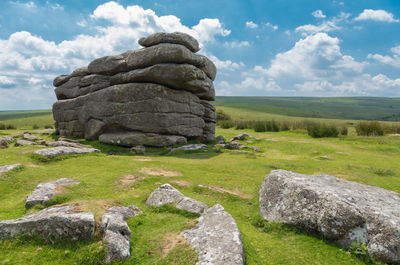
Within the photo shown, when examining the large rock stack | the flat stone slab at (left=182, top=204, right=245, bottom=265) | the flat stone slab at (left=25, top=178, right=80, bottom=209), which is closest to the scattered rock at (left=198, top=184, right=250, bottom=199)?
the flat stone slab at (left=182, top=204, right=245, bottom=265)

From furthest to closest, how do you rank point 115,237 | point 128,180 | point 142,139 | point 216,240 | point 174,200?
1. point 142,139
2. point 128,180
3. point 174,200
4. point 216,240
5. point 115,237

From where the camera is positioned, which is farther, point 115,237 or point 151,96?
point 151,96

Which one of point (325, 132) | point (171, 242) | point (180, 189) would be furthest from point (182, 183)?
point (325, 132)

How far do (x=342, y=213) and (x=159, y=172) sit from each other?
1172 centimetres

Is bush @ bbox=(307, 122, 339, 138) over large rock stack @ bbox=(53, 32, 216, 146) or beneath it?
beneath

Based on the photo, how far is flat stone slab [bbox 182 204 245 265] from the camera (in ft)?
19.4

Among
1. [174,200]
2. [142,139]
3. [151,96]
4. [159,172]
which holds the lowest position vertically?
[159,172]

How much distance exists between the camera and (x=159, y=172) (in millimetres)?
16266

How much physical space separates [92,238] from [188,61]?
89.9ft

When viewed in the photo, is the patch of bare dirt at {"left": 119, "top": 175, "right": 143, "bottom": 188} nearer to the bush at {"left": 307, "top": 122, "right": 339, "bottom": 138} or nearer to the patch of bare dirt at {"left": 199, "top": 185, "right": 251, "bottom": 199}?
the patch of bare dirt at {"left": 199, "top": 185, "right": 251, "bottom": 199}

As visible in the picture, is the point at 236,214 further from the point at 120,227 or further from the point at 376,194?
the point at 376,194

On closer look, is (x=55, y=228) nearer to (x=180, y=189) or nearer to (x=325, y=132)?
(x=180, y=189)

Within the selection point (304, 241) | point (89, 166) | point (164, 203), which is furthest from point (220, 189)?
point (89, 166)

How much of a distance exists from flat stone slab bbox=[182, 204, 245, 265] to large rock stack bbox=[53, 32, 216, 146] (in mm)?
22197
